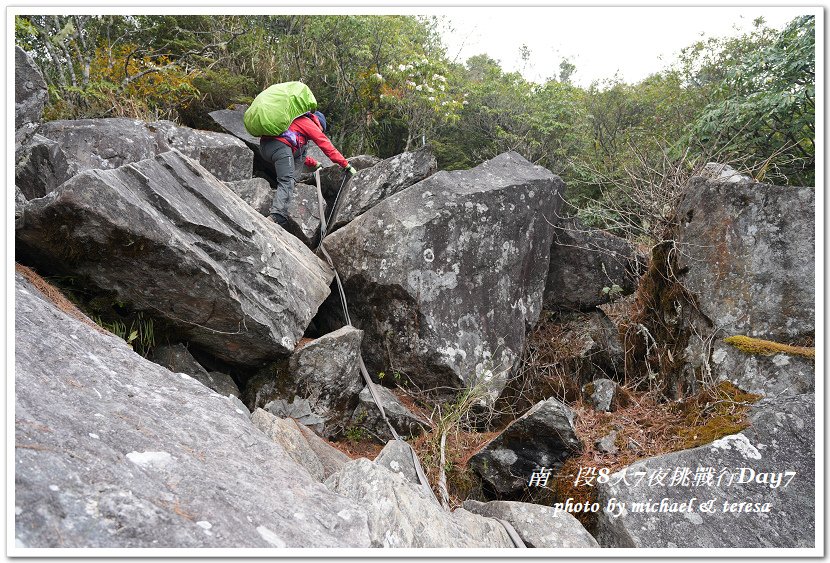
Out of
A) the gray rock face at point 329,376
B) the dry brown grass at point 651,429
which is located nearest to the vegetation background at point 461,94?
the dry brown grass at point 651,429

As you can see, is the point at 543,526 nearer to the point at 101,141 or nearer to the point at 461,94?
the point at 101,141

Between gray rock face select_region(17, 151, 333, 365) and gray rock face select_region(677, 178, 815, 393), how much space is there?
12.1ft

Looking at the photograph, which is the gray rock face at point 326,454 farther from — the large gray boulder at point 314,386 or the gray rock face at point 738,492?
the gray rock face at point 738,492

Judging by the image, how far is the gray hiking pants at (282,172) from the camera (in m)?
6.16

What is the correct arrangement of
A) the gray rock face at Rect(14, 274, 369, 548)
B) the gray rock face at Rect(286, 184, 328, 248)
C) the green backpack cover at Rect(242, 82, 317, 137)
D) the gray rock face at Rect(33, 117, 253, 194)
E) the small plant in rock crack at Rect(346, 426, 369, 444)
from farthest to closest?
1. the gray rock face at Rect(286, 184, 328, 248)
2. the green backpack cover at Rect(242, 82, 317, 137)
3. the gray rock face at Rect(33, 117, 253, 194)
4. the small plant in rock crack at Rect(346, 426, 369, 444)
5. the gray rock face at Rect(14, 274, 369, 548)

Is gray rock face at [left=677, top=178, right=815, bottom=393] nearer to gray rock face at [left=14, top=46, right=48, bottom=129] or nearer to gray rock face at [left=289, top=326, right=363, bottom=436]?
gray rock face at [left=289, top=326, right=363, bottom=436]

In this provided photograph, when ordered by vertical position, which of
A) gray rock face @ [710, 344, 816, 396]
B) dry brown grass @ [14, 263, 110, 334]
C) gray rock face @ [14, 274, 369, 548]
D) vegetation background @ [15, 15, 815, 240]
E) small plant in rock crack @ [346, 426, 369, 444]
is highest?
vegetation background @ [15, 15, 815, 240]

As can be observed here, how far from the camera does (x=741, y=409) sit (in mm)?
3986

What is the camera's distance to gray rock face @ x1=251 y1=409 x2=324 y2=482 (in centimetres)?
357

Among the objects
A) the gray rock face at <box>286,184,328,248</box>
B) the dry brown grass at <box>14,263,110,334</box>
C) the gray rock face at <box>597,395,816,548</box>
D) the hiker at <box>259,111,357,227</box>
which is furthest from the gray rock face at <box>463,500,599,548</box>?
the hiker at <box>259,111,357,227</box>

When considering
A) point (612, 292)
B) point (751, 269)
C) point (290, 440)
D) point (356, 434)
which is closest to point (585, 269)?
point (612, 292)

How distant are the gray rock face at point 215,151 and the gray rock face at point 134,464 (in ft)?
14.2

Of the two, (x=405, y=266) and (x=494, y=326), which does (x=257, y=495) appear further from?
(x=494, y=326)

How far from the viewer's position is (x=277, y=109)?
6.01 m
